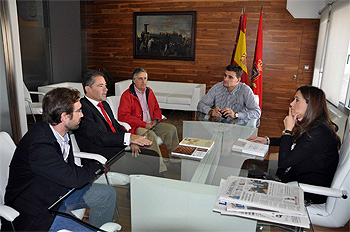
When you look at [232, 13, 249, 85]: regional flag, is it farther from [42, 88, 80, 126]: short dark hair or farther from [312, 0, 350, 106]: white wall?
[42, 88, 80, 126]: short dark hair

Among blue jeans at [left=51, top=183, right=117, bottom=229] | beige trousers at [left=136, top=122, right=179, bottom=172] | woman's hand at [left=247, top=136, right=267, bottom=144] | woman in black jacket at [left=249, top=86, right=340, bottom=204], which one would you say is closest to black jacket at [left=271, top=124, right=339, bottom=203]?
woman in black jacket at [left=249, top=86, right=340, bottom=204]

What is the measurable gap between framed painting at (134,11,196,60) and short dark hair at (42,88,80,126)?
5.30 meters

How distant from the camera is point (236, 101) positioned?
3.34 metres

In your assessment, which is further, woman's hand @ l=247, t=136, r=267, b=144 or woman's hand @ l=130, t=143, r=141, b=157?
woman's hand @ l=247, t=136, r=267, b=144

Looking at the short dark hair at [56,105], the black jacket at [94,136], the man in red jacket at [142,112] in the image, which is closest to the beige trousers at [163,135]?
the man in red jacket at [142,112]

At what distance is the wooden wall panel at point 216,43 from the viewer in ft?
19.6

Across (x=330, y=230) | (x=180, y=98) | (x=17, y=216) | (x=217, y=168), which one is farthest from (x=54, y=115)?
(x=180, y=98)

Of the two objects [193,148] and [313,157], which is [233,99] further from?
[313,157]

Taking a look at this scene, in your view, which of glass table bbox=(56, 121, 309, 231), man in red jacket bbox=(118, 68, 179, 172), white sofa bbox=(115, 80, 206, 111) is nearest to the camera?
glass table bbox=(56, 121, 309, 231)

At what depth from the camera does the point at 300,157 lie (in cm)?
182

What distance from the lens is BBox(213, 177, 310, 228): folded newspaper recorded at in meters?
1.20

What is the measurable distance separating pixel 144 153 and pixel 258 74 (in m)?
4.04

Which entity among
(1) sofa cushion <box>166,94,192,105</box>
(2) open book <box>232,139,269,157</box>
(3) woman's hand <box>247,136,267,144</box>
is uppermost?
(3) woman's hand <box>247,136,267,144</box>

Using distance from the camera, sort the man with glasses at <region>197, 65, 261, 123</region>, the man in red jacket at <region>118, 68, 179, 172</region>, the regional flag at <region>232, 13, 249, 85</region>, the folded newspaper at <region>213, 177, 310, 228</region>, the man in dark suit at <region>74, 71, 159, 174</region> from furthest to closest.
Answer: the regional flag at <region>232, 13, 249, 85</region>, the man with glasses at <region>197, 65, 261, 123</region>, the man in red jacket at <region>118, 68, 179, 172</region>, the man in dark suit at <region>74, 71, 159, 174</region>, the folded newspaper at <region>213, 177, 310, 228</region>
